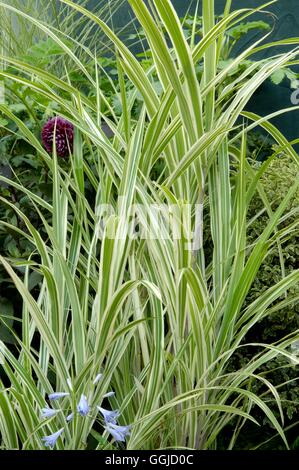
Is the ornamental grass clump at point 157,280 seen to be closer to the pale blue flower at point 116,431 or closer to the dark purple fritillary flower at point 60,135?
the pale blue flower at point 116,431

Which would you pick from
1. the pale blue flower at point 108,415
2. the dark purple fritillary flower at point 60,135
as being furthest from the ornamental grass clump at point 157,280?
the dark purple fritillary flower at point 60,135

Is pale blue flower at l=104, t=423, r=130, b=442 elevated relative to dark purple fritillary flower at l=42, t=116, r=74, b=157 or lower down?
lower down

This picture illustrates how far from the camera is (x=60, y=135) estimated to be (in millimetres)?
2342

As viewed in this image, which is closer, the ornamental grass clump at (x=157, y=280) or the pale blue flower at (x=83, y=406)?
the pale blue flower at (x=83, y=406)

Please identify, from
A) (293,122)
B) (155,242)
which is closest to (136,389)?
(155,242)

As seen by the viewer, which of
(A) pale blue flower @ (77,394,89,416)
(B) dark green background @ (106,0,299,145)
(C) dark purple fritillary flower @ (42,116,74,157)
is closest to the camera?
(A) pale blue flower @ (77,394,89,416)

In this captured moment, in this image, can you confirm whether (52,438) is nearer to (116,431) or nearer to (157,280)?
(116,431)

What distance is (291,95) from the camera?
331 cm

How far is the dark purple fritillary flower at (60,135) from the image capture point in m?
2.34

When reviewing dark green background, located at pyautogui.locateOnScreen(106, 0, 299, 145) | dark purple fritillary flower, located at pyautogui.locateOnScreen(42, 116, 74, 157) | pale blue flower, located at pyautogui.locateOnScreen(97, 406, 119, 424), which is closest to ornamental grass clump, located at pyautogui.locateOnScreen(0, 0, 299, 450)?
pale blue flower, located at pyautogui.locateOnScreen(97, 406, 119, 424)

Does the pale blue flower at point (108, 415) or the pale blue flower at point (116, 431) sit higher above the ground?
the pale blue flower at point (108, 415)

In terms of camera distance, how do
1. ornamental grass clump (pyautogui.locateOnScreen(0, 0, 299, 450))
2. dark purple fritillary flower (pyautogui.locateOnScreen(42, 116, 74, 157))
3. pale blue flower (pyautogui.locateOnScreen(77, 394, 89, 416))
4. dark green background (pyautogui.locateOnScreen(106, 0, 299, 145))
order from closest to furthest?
pale blue flower (pyautogui.locateOnScreen(77, 394, 89, 416)), ornamental grass clump (pyautogui.locateOnScreen(0, 0, 299, 450)), dark purple fritillary flower (pyautogui.locateOnScreen(42, 116, 74, 157)), dark green background (pyautogui.locateOnScreen(106, 0, 299, 145))

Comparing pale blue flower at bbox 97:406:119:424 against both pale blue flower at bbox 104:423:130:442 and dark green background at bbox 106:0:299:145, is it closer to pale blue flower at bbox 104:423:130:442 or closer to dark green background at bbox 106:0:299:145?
pale blue flower at bbox 104:423:130:442

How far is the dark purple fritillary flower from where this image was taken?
2341 mm
